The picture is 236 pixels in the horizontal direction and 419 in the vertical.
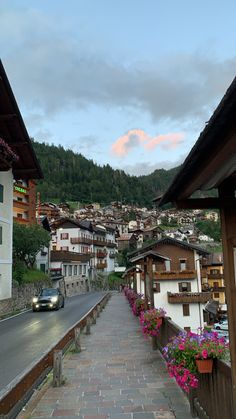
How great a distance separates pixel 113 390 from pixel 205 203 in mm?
4438

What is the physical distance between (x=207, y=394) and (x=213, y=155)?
3315 millimetres

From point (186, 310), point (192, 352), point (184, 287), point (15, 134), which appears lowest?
point (186, 310)

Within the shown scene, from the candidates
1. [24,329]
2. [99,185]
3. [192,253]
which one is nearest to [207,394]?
[24,329]

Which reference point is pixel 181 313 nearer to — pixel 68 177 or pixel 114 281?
pixel 114 281

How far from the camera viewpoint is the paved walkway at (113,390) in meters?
5.97

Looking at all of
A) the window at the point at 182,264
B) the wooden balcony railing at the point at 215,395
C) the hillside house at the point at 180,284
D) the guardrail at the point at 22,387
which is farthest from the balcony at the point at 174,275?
the wooden balcony railing at the point at 215,395

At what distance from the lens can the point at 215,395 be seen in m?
4.58

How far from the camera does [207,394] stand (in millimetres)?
4961

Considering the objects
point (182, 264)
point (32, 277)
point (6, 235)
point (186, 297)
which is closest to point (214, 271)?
point (182, 264)

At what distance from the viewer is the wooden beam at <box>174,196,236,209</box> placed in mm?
4367

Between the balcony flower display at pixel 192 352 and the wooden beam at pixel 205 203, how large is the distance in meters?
1.63

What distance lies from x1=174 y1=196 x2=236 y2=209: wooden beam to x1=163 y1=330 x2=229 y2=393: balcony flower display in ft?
5.34

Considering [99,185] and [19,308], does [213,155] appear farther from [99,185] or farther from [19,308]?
[99,185]

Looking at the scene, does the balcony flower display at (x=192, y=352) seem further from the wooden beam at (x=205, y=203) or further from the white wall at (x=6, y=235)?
the white wall at (x=6, y=235)
